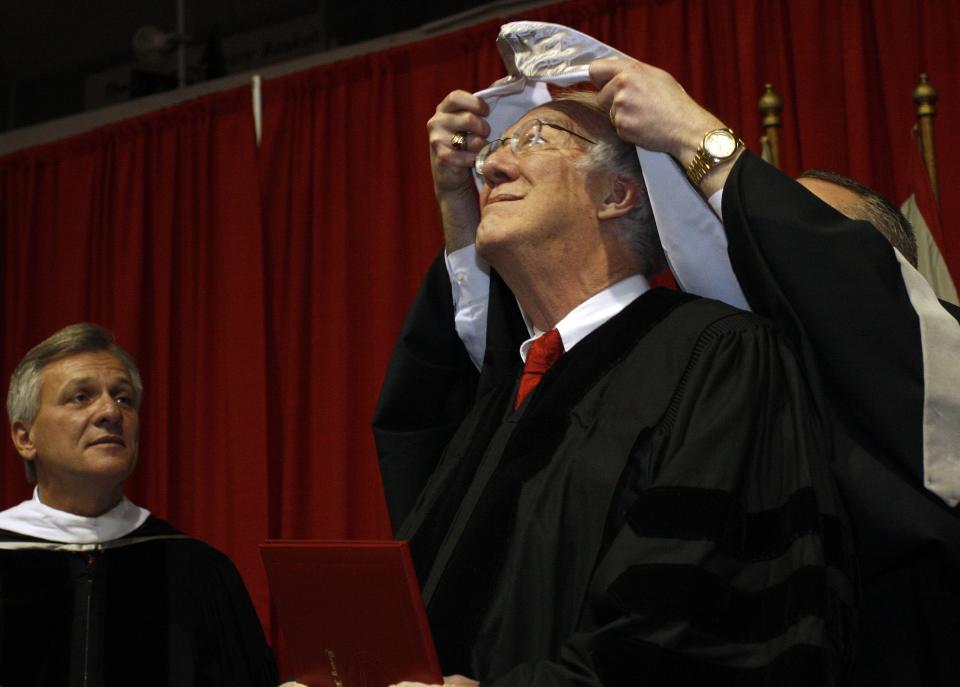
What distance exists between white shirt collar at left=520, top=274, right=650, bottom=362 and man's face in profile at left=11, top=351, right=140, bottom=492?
1.88 m

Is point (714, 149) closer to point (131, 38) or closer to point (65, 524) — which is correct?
point (65, 524)

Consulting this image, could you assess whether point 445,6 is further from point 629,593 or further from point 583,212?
point 629,593

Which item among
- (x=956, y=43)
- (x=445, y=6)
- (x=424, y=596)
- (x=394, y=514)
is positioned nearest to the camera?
(x=424, y=596)

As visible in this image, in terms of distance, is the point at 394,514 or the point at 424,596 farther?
the point at 394,514

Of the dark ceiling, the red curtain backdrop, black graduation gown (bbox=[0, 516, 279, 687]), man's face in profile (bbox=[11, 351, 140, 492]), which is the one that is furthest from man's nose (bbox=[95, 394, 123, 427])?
the dark ceiling

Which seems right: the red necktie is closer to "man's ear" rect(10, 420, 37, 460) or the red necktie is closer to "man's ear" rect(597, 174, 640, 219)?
"man's ear" rect(597, 174, 640, 219)

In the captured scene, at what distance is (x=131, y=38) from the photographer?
20.5 ft

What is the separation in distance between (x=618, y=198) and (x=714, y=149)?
345 mm

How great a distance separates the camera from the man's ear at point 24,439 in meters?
3.86

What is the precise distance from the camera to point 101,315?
236 inches

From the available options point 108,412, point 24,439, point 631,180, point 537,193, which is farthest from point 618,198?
point 24,439

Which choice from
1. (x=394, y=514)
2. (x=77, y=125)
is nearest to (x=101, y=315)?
(x=77, y=125)

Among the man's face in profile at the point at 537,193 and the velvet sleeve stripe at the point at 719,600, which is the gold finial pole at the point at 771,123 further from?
the velvet sleeve stripe at the point at 719,600

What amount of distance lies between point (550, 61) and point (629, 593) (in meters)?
1.13
